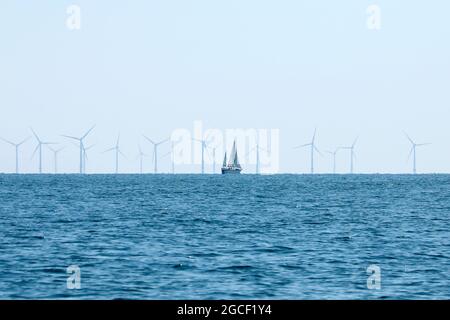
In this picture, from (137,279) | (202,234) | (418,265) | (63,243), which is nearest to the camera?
(137,279)

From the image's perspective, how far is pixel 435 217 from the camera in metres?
80.8

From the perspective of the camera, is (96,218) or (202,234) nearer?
(202,234)

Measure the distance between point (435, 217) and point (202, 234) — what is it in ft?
107

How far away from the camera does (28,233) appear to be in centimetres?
5869

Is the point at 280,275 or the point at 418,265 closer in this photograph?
the point at 280,275

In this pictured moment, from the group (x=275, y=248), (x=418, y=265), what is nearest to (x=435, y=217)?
(x=275, y=248)

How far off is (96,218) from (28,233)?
1783 cm
